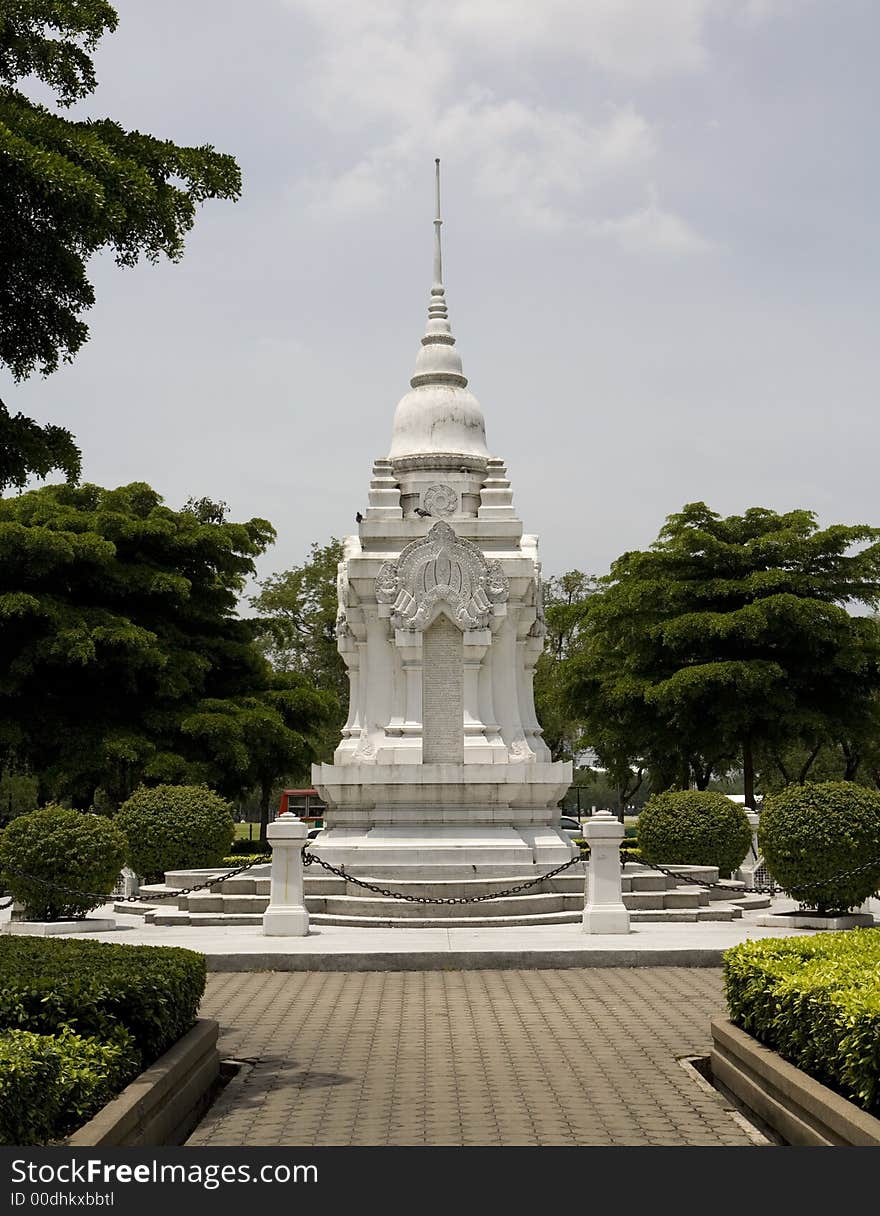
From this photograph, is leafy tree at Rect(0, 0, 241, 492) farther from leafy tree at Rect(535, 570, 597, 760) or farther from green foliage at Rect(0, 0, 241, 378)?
leafy tree at Rect(535, 570, 597, 760)

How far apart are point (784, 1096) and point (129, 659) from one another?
26.9m

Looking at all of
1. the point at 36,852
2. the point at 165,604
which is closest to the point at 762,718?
the point at 165,604

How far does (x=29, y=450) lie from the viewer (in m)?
10.1

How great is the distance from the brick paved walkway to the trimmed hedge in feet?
2.01

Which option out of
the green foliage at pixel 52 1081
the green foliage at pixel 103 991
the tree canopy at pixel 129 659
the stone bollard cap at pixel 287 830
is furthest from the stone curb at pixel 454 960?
the tree canopy at pixel 129 659

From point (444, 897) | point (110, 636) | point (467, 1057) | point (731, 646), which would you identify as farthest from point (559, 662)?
point (467, 1057)

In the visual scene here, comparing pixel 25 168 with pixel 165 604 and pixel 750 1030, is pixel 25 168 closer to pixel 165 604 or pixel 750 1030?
pixel 750 1030

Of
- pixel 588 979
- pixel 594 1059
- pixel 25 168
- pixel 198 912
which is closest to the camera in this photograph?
pixel 25 168

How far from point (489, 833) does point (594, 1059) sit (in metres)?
10.9

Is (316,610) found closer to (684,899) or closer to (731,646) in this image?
(731,646)

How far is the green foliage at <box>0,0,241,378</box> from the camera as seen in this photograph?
8.77m

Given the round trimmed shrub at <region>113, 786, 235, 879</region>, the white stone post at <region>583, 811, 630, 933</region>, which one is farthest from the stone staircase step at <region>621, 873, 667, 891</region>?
the round trimmed shrub at <region>113, 786, 235, 879</region>

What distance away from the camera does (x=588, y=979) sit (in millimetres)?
14164

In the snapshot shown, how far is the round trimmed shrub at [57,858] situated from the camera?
1792cm
